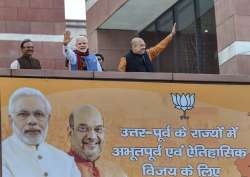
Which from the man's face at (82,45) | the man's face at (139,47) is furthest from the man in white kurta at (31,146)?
the man's face at (139,47)

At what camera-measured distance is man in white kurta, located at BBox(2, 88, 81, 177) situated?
11.2 metres

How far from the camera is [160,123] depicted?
39.3 feet

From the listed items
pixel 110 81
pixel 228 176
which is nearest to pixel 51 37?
pixel 110 81

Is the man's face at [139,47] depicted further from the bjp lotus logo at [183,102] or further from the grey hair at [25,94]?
the grey hair at [25,94]

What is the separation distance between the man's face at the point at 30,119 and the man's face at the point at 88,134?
0.49 metres

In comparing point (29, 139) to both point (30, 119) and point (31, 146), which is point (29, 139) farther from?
point (30, 119)

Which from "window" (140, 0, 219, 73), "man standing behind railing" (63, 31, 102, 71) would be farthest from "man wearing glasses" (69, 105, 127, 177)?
"window" (140, 0, 219, 73)

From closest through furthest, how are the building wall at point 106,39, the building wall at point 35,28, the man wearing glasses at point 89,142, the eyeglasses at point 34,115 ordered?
the eyeglasses at point 34,115, the man wearing glasses at point 89,142, the building wall at point 35,28, the building wall at point 106,39

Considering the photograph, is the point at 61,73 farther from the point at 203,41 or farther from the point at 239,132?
the point at 203,41

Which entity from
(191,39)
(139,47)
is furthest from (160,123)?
(191,39)

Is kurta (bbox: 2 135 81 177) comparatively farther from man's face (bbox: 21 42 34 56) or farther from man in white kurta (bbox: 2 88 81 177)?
man's face (bbox: 21 42 34 56)

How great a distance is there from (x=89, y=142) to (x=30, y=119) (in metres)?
0.98

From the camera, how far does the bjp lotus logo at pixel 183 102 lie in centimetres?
1214

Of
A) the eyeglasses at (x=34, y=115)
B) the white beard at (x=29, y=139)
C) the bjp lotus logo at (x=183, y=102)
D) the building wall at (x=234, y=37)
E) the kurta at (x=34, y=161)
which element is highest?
the building wall at (x=234, y=37)
